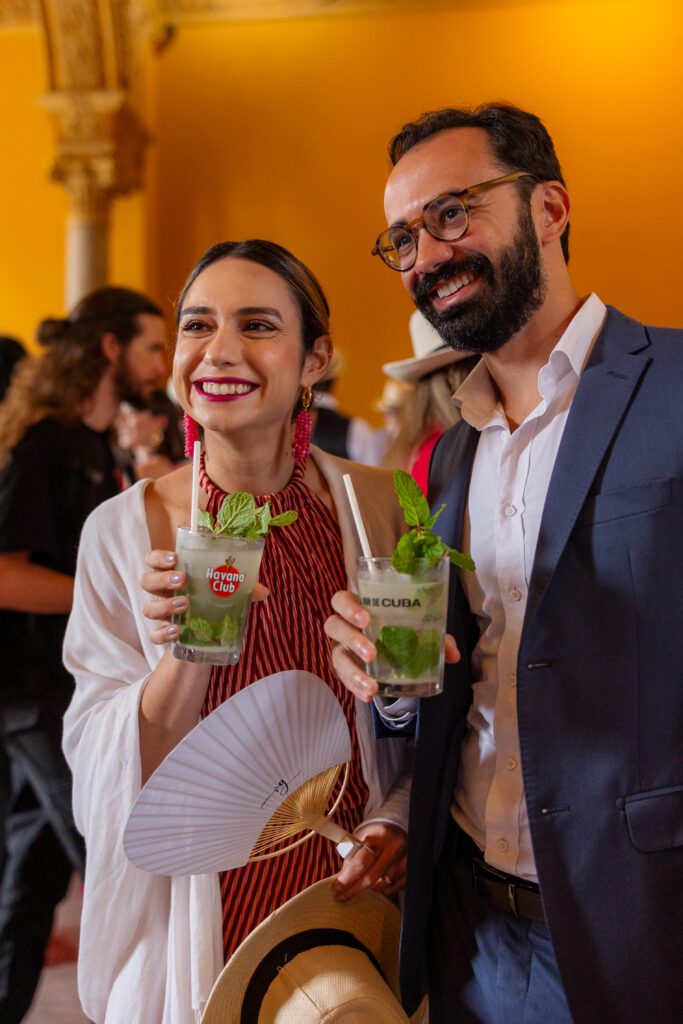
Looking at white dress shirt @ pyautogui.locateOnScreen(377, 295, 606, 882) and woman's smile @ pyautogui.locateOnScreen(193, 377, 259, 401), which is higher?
woman's smile @ pyautogui.locateOnScreen(193, 377, 259, 401)

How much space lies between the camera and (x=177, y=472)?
1699 mm

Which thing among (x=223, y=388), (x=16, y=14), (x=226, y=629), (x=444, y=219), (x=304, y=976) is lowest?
(x=304, y=976)

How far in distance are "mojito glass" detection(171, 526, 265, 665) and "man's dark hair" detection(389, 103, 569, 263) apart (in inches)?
26.3

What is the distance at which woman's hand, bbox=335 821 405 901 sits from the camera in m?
1.44

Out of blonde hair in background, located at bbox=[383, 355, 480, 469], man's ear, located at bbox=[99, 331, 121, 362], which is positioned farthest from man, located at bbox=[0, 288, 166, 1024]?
blonde hair in background, located at bbox=[383, 355, 480, 469]

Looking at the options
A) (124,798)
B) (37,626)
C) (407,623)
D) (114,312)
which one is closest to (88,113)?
(114,312)

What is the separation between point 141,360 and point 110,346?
0.09 metres

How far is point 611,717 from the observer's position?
1263mm

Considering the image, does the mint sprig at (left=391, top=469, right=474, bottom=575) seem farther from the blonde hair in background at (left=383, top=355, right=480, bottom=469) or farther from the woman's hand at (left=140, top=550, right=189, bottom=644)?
the blonde hair in background at (left=383, top=355, right=480, bottom=469)

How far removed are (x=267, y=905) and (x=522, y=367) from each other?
0.87 metres

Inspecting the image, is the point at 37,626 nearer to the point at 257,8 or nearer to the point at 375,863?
the point at 375,863

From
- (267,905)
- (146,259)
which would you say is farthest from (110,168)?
(267,905)

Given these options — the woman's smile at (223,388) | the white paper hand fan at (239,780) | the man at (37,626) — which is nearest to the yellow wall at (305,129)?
the man at (37,626)

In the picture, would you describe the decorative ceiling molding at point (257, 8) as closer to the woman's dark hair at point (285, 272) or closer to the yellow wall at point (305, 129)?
the yellow wall at point (305, 129)
